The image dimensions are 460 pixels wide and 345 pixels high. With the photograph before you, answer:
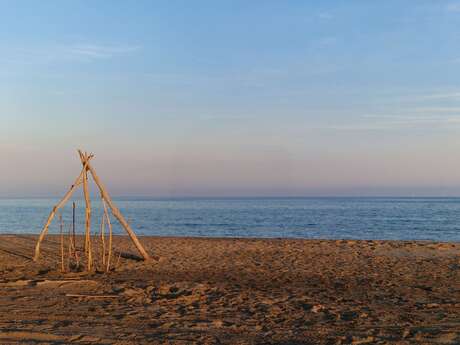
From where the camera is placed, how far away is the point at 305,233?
1200 inches

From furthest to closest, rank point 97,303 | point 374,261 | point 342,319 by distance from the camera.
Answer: point 374,261, point 97,303, point 342,319

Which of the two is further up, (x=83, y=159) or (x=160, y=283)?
(x=83, y=159)

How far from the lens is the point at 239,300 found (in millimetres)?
8094

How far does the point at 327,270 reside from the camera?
11695 millimetres

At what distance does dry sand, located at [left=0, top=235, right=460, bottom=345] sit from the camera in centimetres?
599

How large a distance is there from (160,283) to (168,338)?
4065 mm

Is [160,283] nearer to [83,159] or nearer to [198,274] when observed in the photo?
[198,274]

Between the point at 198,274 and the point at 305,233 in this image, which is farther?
the point at 305,233

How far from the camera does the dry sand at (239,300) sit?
→ 5992 mm

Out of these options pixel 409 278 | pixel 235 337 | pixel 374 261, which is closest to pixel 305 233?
pixel 374 261

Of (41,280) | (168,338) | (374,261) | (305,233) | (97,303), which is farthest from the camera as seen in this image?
(305,233)

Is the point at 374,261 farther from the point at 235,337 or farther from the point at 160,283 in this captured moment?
the point at 235,337

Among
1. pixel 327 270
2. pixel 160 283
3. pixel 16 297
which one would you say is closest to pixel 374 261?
pixel 327 270

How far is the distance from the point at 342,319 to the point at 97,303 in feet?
13.1
